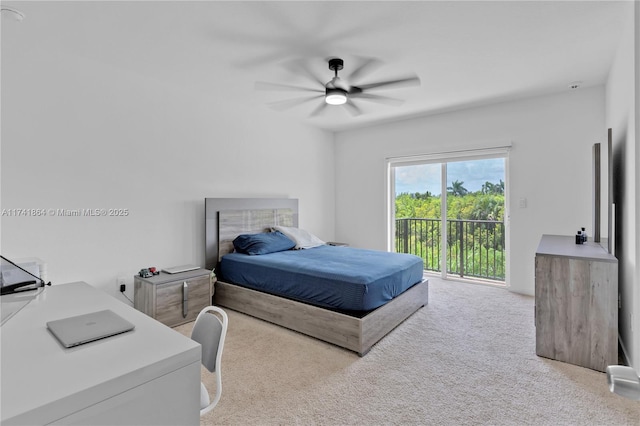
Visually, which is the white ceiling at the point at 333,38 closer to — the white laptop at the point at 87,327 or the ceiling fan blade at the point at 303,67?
the ceiling fan blade at the point at 303,67

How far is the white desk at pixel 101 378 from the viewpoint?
671mm

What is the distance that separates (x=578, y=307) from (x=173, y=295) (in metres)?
3.47

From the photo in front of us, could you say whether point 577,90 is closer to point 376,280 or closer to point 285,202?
point 376,280

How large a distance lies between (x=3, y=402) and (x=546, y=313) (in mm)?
3035

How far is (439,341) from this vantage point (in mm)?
2785

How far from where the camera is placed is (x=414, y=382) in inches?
85.1

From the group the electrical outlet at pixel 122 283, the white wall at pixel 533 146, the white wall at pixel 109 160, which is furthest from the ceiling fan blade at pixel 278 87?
the electrical outlet at pixel 122 283

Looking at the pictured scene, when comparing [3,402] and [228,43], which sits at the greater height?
[228,43]

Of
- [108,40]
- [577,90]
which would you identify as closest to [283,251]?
[108,40]

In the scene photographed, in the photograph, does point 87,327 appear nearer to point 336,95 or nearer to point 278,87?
point 336,95

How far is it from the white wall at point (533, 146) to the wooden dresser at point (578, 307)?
159 cm

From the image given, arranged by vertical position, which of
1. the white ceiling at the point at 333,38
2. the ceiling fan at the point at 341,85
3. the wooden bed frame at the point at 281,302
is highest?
the white ceiling at the point at 333,38

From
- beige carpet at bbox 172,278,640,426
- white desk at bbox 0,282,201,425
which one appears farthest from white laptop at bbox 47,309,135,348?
beige carpet at bbox 172,278,640,426

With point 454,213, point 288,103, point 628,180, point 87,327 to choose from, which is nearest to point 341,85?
point 288,103
